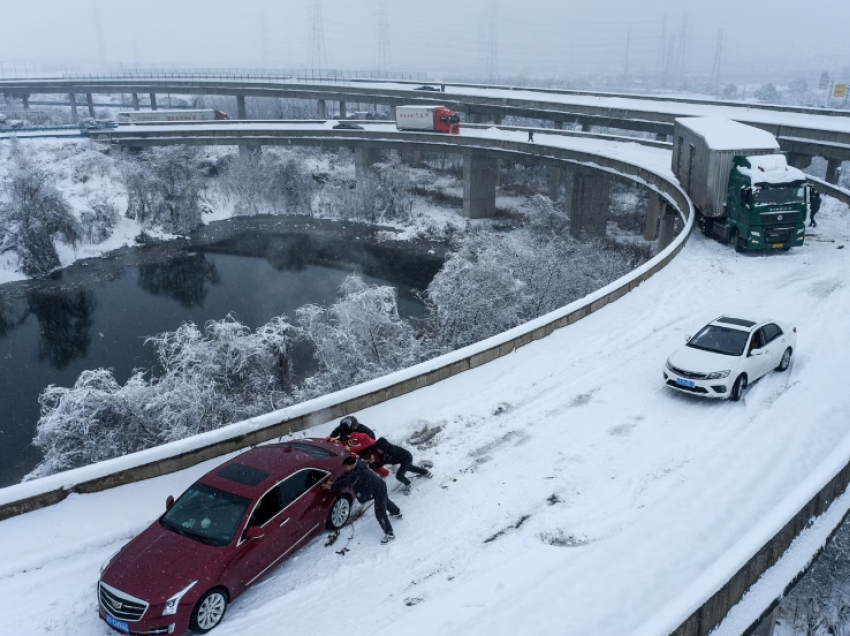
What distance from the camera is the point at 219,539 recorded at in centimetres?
859

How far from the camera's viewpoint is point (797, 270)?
22.6m

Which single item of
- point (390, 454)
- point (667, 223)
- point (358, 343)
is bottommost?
point (358, 343)

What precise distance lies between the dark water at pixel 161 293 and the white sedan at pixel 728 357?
22.4m

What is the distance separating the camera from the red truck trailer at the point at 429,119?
185 ft

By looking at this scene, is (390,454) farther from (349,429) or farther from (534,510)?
(534,510)

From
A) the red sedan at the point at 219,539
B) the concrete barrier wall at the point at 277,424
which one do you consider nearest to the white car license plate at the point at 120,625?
the red sedan at the point at 219,539

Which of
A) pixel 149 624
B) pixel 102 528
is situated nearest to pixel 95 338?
pixel 102 528

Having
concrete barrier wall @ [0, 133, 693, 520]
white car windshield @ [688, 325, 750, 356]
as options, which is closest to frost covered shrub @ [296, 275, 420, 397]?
concrete barrier wall @ [0, 133, 693, 520]

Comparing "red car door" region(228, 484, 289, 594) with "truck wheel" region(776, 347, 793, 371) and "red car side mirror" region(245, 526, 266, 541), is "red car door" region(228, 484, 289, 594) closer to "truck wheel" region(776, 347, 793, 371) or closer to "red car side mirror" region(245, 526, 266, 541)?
"red car side mirror" region(245, 526, 266, 541)

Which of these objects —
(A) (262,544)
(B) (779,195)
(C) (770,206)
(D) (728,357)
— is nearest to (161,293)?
(C) (770,206)

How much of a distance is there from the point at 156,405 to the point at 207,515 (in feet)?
48.2

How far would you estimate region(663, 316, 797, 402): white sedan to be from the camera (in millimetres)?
13727

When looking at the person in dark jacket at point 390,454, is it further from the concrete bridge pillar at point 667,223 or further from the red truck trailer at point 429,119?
the red truck trailer at point 429,119

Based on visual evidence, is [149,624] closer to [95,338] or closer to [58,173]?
[95,338]
